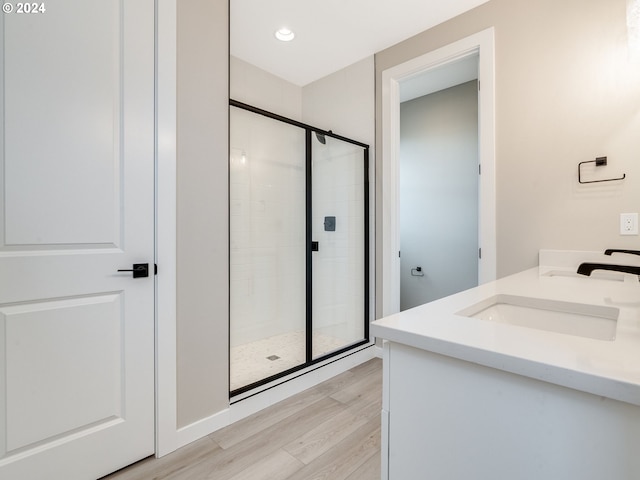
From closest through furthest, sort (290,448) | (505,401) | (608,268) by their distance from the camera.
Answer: (505,401) → (608,268) → (290,448)

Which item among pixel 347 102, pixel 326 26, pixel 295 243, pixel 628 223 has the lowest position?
pixel 295 243

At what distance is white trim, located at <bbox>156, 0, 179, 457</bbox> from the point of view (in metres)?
1.50

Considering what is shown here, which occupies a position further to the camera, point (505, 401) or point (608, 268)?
point (608, 268)

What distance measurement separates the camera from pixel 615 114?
1729 mm

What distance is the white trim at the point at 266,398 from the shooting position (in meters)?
1.61

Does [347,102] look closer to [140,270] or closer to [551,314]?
[140,270]

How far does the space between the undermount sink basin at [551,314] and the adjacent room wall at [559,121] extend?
1.21 meters

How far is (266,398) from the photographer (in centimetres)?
194

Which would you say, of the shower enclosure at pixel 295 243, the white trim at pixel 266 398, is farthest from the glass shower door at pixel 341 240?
the white trim at pixel 266 398

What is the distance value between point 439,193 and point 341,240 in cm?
139

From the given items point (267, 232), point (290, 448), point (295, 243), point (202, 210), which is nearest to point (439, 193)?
point (295, 243)

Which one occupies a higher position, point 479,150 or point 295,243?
point 479,150

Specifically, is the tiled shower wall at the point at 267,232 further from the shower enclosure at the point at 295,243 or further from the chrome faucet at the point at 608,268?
the chrome faucet at the point at 608,268

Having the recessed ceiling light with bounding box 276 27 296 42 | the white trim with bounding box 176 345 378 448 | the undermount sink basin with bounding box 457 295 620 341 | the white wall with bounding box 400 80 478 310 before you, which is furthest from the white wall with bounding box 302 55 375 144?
the undermount sink basin with bounding box 457 295 620 341
